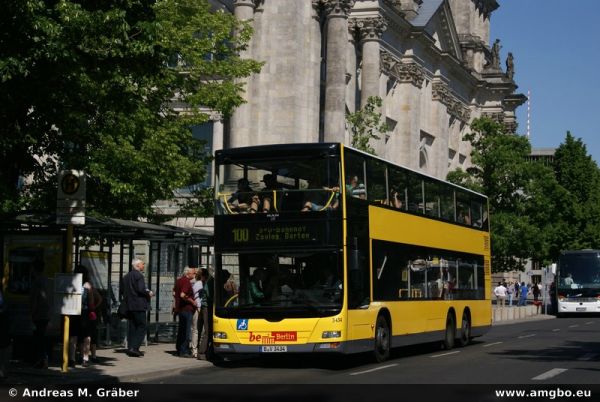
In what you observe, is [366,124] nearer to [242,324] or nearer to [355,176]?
[355,176]

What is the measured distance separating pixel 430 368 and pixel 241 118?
3150 centimetres

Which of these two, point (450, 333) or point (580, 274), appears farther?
point (580, 274)

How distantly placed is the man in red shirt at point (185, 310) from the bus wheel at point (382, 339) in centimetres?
399

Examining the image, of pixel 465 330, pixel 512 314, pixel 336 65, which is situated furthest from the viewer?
pixel 512 314

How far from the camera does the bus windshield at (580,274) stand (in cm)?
5847

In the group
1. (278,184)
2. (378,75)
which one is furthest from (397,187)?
(378,75)

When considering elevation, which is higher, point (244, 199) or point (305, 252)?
point (244, 199)

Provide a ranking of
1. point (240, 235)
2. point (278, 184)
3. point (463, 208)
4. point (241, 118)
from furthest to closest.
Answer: point (241, 118) < point (463, 208) < point (278, 184) < point (240, 235)

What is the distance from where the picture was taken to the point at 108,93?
19.3 meters

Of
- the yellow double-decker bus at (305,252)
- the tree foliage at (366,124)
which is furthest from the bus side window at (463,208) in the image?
the tree foliage at (366,124)

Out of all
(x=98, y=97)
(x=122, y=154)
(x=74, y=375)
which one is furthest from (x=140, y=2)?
(x=122, y=154)

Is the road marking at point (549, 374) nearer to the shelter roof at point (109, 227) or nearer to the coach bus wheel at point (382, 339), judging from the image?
the coach bus wheel at point (382, 339)

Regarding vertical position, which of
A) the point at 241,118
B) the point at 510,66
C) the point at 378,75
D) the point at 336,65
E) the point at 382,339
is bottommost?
the point at 382,339

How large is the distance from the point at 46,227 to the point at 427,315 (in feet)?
29.3
